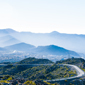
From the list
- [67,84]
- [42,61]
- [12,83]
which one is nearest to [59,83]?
[67,84]

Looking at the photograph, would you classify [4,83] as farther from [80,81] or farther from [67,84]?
[80,81]

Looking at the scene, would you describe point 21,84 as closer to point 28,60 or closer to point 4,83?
point 4,83

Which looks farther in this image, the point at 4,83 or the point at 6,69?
the point at 6,69

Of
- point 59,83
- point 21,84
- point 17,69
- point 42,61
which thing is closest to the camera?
point 21,84

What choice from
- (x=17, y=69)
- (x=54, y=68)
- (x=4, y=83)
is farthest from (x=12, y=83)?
(x=17, y=69)

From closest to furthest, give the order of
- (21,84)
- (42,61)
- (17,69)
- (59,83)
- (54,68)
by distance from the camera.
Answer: (21,84) < (59,83) < (54,68) < (17,69) < (42,61)

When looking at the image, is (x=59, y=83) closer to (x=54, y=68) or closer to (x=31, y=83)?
(x=31, y=83)

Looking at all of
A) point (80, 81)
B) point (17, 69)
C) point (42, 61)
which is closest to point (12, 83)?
point (80, 81)

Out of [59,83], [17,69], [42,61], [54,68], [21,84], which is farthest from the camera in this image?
[42,61]

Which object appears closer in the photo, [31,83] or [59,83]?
[31,83]
